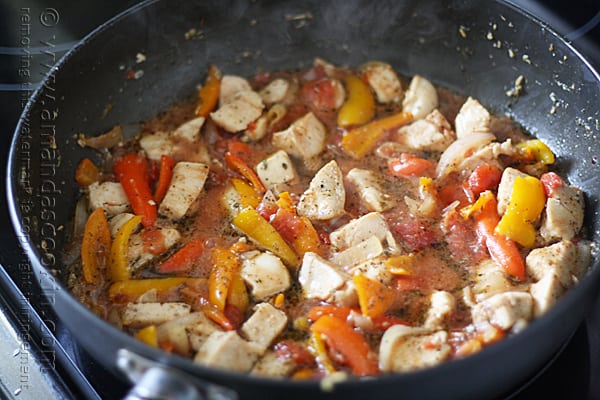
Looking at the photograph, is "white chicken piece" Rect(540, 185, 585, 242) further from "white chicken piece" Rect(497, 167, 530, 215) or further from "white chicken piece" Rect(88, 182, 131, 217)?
"white chicken piece" Rect(88, 182, 131, 217)

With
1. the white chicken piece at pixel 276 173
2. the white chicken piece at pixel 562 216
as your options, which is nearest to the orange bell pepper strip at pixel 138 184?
the white chicken piece at pixel 276 173

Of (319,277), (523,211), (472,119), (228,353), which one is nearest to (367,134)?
(472,119)

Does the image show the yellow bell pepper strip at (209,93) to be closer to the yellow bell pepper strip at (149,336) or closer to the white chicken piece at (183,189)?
the white chicken piece at (183,189)

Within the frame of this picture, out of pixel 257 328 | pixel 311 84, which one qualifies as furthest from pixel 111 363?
pixel 311 84

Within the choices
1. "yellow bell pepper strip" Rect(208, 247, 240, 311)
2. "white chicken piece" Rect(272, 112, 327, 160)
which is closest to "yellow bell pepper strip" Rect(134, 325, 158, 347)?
"yellow bell pepper strip" Rect(208, 247, 240, 311)

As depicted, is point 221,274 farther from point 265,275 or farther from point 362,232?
point 362,232

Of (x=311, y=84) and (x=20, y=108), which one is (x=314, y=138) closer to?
(x=311, y=84)
